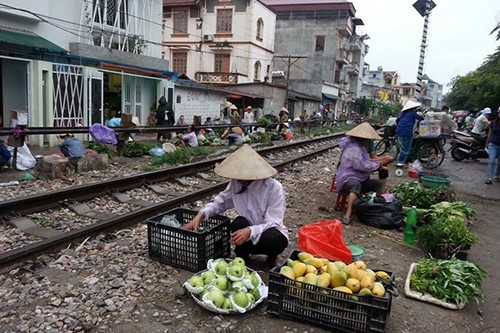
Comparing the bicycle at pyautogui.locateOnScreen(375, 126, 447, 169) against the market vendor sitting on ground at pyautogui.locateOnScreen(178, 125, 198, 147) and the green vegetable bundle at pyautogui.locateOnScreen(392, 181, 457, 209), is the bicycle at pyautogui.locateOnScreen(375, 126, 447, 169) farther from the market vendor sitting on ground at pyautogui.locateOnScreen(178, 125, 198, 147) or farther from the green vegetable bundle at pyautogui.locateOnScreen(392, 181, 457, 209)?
the market vendor sitting on ground at pyautogui.locateOnScreen(178, 125, 198, 147)

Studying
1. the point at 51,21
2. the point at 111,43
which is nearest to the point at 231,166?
the point at 51,21

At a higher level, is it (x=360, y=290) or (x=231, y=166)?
(x=231, y=166)

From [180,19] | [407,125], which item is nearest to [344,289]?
[407,125]

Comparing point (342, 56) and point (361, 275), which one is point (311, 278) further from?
point (342, 56)

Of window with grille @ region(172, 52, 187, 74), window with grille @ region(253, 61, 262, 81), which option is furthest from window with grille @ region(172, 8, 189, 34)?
window with grille @ region(253, 61, 262, 81)

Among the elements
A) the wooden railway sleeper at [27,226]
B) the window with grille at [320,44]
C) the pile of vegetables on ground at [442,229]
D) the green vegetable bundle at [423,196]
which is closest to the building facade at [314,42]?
the window with grille at [320,44]

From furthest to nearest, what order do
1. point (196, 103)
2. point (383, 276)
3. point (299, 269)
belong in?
point (196, 103) < point (383, 276) < point (299, 269)

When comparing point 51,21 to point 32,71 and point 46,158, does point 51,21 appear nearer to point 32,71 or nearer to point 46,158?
point 32,71

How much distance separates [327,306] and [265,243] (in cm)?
104

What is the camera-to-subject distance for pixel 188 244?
13.3ft

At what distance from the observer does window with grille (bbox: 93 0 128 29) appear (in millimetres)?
15617

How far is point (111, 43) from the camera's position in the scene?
16.2m

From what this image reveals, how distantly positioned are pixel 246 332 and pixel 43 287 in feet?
6.26

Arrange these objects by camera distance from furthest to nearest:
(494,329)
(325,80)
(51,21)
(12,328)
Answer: (325,80) → (51,21) → (494,329) → (12,328)
